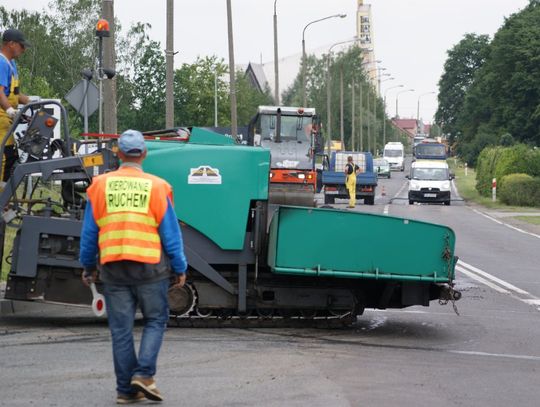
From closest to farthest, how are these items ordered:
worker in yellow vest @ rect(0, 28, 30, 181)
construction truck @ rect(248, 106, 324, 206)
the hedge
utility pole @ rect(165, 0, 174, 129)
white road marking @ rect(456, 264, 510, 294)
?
1. worker in yellow vest @ rect(0, 28, 30, 181)
2. white road marking @ rect(456, 264, 510, 294)
3. utility pole @ rect(165, 0, 174, 129)
4. construction truck @ rect(248, 106, 324, 206)
5. the hedge

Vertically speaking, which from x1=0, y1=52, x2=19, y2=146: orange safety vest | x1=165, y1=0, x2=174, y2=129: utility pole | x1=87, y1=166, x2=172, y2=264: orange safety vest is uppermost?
x1=165, y1=0, x2=174, y2=129: utility pole

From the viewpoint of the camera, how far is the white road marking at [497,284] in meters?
15.3

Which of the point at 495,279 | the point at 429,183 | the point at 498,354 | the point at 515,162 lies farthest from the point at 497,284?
the point at 515,162

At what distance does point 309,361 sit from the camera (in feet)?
30.6

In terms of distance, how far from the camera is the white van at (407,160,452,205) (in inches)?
2030

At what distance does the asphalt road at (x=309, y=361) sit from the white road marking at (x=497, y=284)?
1.01m

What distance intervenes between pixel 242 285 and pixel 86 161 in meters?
1.94

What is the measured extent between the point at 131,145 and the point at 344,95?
124 m

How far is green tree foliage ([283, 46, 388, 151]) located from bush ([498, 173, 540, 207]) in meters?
70.8

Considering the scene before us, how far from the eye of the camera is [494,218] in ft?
136

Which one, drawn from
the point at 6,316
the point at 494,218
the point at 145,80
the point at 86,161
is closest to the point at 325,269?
the point at 86,161

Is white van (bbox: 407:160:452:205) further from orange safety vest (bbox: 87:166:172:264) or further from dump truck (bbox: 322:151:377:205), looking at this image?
orange safety vest (bbox: 87:166:172:264)

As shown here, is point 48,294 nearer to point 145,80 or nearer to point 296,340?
point 296,340

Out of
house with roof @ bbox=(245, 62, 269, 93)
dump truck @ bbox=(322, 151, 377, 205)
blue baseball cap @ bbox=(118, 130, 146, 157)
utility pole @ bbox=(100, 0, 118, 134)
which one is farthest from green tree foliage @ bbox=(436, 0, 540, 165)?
blue baseball cap @ bbox=(118, 130, 146, 157)
